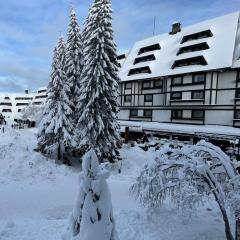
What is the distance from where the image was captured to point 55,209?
48.0 ft

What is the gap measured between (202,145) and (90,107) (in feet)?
43.2

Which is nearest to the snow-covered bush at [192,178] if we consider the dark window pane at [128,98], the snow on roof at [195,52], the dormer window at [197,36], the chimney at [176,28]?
the snow on roof at [195,52]

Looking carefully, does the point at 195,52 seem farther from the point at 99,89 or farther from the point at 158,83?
the point at 99,89

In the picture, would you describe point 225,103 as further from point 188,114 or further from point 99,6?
point 99,6

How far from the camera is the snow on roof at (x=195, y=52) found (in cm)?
3080

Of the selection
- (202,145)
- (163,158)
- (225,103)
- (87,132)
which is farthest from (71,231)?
(225,103)

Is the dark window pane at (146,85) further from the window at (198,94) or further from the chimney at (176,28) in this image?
the chimney at (176,28)

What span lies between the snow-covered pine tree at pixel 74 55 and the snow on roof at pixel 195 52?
12.0 meters

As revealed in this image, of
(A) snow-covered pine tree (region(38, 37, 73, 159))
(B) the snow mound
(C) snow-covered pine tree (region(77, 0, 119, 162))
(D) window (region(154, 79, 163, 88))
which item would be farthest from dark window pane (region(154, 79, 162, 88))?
(B) the snow mound

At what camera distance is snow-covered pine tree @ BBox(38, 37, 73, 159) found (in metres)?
23.4

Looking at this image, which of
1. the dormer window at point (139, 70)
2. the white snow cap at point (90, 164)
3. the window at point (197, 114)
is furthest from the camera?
the dormer window at point (139, 70)

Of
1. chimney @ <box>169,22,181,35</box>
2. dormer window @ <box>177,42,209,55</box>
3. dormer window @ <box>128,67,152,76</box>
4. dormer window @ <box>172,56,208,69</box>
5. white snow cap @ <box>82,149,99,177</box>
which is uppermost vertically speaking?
chimney @ <box>169,22,181,35</box>

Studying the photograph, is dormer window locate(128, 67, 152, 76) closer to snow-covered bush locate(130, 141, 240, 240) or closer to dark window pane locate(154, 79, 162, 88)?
dark window pane locate(154, 79, 162, 88)

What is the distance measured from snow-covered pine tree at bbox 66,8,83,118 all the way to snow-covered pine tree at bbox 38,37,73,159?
170cm
